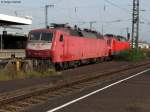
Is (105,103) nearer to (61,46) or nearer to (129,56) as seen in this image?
(61,46)

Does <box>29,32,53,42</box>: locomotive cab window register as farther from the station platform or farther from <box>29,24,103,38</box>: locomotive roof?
the station platform

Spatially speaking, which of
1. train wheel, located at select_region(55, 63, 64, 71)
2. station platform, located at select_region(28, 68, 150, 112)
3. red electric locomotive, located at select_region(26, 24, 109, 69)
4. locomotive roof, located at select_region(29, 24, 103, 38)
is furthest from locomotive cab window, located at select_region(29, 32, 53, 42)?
station platform, located at select_region(28, 68, 150, 112)

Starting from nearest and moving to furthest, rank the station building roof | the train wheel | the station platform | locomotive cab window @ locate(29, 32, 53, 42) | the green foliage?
1. the station platform
2. locomotive cab window @ locate(29, 32, 53, 42)
3. the train wheel
4. the green foliage
5. the station building roof

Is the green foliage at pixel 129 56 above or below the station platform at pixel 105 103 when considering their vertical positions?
below

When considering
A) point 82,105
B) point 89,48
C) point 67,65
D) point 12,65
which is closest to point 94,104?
point 82,105

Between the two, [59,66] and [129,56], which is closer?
[59,66]

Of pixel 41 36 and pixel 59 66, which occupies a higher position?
pixel 41 36

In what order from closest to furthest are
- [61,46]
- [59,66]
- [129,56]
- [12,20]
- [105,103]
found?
[105,103] → [61,46] → [59,66] → [129,56] → [12,20]

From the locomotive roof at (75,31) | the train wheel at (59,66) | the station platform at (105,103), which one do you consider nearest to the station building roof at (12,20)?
the locomotive roof at (75,31)

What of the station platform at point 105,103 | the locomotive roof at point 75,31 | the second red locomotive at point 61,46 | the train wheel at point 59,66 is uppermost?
the locomotive roof at point 75,31

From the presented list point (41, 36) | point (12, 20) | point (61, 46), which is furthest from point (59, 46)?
point (12, 20)

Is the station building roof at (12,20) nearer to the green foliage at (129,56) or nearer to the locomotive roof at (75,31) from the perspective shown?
the green foliage at (129,56)

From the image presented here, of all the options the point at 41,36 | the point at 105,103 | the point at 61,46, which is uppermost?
the point at 41,36

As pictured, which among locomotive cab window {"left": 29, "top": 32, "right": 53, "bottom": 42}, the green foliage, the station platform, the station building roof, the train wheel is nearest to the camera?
the station platform
